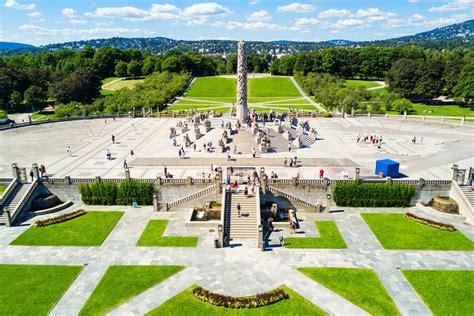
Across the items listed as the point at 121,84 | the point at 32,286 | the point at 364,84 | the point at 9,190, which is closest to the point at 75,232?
the point at 32,286

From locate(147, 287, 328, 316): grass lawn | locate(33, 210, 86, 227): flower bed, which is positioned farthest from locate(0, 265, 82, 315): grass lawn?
locate(147, 287, 328, 316): grass lawn

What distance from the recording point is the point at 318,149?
5884 centimetres

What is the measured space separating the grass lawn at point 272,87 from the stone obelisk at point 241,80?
6814 centimetres

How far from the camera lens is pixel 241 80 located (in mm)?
63531

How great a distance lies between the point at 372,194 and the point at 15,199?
131ft

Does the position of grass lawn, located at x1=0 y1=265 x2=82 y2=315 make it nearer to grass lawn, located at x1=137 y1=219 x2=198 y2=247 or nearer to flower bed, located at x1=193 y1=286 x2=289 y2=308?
grass lawn, located at x1=137 y1=219 x2=198 y2=247

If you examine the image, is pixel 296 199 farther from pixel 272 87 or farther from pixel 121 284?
pixel 272 87

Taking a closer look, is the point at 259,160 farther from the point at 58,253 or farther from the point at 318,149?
the point at 58,253

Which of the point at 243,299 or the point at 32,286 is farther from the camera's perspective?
the point at 32,286

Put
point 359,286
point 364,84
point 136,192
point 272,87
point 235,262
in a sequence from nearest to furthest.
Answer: point 359,286
point 235,262
point 136,192
point 272,87
point 364,84

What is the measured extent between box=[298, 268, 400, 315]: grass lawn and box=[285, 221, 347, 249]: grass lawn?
12.5ft

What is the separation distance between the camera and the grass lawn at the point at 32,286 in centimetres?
2667

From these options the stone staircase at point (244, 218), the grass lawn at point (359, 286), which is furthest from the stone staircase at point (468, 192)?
the stone staircase at point (244, 218)

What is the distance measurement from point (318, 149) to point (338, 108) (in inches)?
1622
